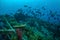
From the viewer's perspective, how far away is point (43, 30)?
599 cm

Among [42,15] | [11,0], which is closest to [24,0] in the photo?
[11,0]

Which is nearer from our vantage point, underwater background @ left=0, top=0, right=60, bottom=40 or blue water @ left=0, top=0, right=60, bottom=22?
underwater background @ left=0, top=0, right=60, bottom=40

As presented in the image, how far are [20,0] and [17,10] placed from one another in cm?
53

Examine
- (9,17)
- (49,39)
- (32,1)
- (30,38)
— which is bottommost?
(49,39)

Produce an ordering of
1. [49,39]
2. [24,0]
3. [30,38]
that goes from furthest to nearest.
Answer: [24,0]
[49,39]
[30,38]

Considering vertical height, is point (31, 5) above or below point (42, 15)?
above

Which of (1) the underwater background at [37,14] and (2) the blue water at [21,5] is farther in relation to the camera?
(2) the blue water at [21,5]

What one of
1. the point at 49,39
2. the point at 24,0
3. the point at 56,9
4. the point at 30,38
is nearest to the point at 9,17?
the point at 24,0

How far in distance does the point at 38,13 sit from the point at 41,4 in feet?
1.59

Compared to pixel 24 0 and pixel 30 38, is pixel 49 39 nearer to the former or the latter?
pixel 30 38

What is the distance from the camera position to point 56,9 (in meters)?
6.60

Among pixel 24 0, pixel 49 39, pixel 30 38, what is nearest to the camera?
pixel 30 38

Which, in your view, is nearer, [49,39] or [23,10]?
[49,39]

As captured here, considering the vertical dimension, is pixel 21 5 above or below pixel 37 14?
above
